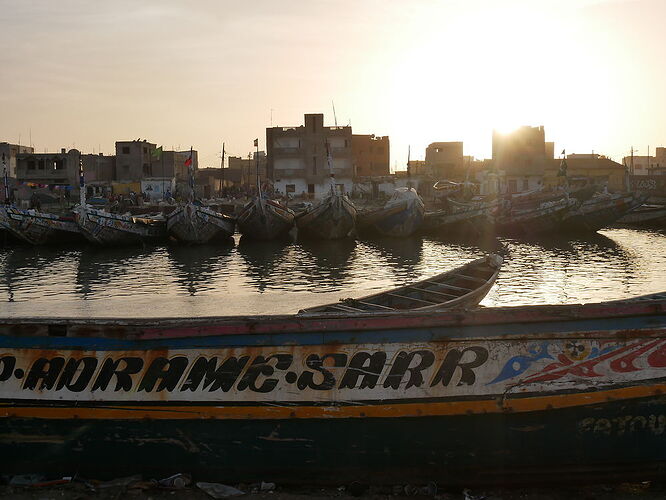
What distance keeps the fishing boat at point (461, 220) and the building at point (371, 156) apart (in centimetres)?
4351

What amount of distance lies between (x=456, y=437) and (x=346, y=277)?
16902mm

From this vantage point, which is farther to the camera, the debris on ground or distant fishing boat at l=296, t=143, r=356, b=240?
distant fishing boat at l=296, t=143, r=356, b=240

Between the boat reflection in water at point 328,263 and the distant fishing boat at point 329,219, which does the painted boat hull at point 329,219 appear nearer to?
the distant fishing boat at point 329,219

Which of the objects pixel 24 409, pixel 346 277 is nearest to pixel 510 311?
pixel 24 409

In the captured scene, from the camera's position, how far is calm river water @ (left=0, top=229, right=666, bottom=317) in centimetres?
1786

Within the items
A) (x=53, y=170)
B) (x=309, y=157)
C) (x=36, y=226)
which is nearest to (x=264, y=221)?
(x=36, y=226)

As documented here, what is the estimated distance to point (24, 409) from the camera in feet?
19.8

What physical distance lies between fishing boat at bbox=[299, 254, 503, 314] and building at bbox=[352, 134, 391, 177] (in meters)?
73.8

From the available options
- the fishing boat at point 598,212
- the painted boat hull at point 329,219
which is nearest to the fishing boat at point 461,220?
the fishing boat at point 598,212

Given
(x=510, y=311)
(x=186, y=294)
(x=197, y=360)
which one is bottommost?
(x=186, y=294)

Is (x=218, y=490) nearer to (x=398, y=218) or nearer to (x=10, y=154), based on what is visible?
(x=398, y=218)

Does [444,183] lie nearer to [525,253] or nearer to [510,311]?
[525,253]

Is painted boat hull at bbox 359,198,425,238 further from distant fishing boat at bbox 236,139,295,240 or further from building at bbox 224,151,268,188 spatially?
building at bbox 224,151,268,188

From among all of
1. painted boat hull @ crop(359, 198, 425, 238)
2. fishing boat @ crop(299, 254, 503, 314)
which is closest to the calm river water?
painted boat hull @ crop(359, 198, 425, 238)
